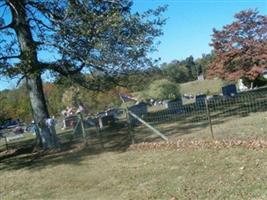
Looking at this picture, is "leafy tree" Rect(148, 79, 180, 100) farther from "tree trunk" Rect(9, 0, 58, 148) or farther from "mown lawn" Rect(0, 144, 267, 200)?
"mown lawn" Rect(0, 144, 267, 200)

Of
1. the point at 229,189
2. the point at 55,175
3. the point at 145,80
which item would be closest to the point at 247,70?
the point at 145,80

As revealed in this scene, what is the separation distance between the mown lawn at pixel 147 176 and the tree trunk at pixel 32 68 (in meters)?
4.11

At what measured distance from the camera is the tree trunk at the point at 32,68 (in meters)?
19.0

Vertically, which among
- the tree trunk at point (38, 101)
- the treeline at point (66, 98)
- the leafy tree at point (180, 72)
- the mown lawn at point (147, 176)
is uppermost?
the leafy tree at point (180, 72)

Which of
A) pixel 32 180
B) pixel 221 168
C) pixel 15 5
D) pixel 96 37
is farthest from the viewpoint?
pixel 15 5

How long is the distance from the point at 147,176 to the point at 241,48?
1199 inches

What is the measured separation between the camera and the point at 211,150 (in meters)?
12.8

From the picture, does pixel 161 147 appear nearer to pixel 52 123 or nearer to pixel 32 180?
pixel 32 180

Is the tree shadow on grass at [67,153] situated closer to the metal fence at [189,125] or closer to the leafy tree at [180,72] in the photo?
the metal fence at [189,125]

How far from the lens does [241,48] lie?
39812mm

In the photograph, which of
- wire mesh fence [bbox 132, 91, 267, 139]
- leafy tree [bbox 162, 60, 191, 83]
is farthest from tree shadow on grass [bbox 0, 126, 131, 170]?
leafy tree [bbox 162, 60, 191, 83]

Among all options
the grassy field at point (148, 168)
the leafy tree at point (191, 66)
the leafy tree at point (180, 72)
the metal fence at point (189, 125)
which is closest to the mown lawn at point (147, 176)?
the grassy field at point (148, 168)

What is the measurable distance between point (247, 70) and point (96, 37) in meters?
23.6

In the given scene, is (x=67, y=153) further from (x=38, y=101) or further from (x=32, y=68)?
(x=38, y=101)
